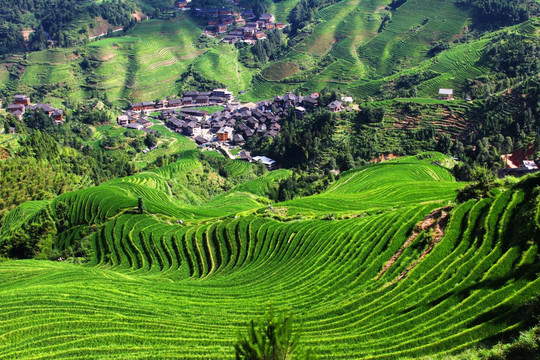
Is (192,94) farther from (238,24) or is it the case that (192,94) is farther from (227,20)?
(227,20)

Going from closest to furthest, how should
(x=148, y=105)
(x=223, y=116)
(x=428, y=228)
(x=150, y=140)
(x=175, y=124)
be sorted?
(x=428, y=228) → (x=150, y=140) → (x=223, y=116) → (x=175, y=124) → (x=148, y=105)

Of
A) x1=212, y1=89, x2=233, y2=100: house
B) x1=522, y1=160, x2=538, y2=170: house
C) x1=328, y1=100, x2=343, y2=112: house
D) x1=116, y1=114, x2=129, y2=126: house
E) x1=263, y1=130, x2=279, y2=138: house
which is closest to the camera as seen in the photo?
x1=522, y1=160, x2=538, y2=170: house

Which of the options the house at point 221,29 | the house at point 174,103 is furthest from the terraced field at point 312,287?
the house at point 221,29

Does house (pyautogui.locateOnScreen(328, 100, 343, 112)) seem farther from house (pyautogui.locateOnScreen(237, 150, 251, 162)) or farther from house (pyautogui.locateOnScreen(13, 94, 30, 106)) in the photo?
house (pyautogui.locateOnScreen(13, 94, 30, 106))

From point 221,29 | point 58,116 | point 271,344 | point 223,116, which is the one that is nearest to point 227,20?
point 221,29

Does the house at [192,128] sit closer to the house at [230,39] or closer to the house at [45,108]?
the house at [45,108]

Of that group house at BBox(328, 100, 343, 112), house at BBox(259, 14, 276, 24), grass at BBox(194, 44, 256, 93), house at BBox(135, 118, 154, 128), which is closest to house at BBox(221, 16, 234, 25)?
house at BBox(259, 14, 276, 24)

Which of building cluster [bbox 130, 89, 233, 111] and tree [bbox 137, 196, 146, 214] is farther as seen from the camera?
building cluster [bbox 130, 89, 233, 111]
